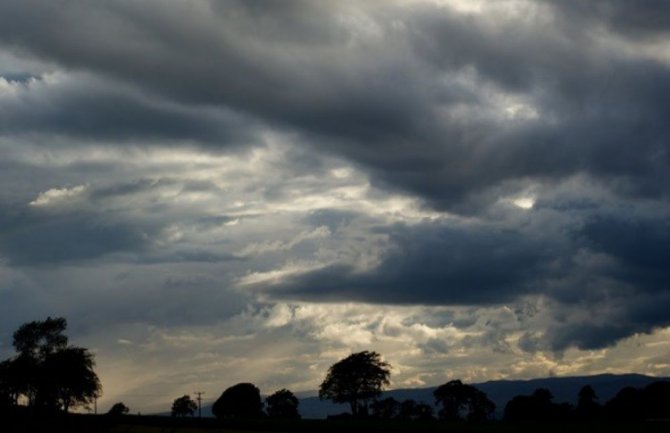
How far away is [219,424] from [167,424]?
11.0 m

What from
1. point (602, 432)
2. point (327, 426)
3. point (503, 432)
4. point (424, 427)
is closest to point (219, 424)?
point (327, 426)

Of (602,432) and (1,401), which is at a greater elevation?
(1,401)

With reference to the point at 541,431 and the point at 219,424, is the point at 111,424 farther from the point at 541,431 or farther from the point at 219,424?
the point at 541,431

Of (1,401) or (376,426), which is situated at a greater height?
(1,401)

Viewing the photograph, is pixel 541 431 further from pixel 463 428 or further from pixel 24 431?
pixel 24 431

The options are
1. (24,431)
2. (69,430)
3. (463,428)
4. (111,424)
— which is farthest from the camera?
(111,424)

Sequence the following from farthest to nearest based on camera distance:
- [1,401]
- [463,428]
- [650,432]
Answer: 1. [1,401]
2. [463,428]
3. [650,432]

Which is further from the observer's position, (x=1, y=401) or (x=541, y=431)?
(x=1, y=401)

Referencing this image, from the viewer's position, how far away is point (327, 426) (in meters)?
119

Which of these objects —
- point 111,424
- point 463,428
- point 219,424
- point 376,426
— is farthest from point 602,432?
point 111,424

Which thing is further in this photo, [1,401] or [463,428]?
[1,401]

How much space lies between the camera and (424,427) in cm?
11912

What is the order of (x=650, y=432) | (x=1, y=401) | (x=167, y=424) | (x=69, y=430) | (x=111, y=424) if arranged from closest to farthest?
(x=650, y=432), (x=69, y=430), (x=111, y=424), (x=167, y=424), (x=1, y=401)

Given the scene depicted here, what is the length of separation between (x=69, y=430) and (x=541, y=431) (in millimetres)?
59240
